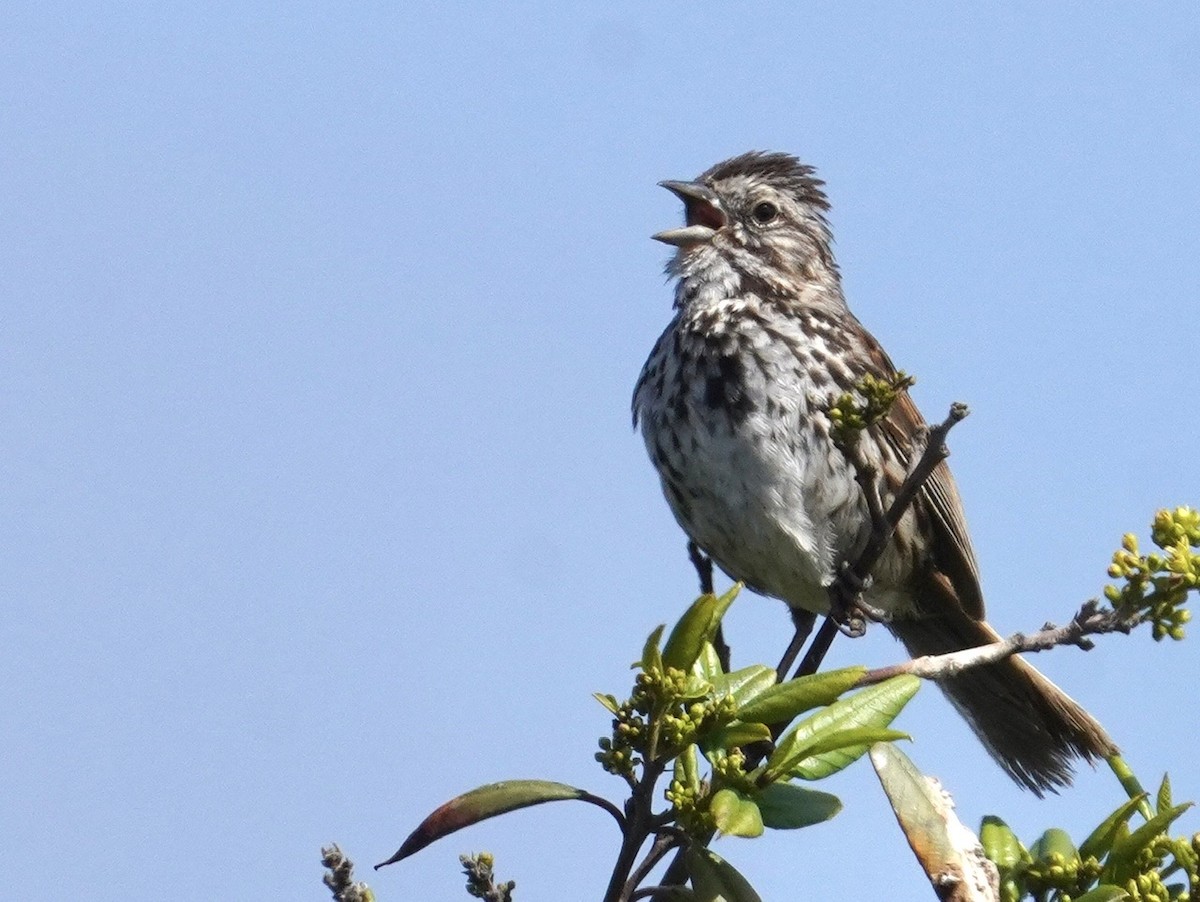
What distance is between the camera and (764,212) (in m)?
6.08

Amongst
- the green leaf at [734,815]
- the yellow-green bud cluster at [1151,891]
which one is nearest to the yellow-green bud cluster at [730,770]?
the green leaf at [734,815]

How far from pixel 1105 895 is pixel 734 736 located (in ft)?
2.02

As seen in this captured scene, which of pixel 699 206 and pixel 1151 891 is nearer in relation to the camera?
pixel 1151 891

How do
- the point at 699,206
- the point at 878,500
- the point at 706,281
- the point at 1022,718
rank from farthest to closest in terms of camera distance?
the point at 699,206, the point at 706,281, the point at 1022,718, the point at 878,500

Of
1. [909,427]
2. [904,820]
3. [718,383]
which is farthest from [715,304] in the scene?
[904,820]

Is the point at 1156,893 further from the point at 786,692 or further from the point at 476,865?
the point at 476,865

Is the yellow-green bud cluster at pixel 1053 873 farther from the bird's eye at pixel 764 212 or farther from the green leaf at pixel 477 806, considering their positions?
the bird's eye at pixel 764 212

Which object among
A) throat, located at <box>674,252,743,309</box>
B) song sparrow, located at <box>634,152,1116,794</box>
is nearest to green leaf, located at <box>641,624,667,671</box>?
song sparrow, located at <box>634,152,1116,794</box>

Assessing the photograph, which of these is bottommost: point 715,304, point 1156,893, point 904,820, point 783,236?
point 1156,893

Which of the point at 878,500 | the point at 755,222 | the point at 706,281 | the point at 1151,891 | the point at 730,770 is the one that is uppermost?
the point at 755,222

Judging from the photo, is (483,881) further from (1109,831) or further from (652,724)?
(1109,831)

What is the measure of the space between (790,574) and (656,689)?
2706 millimetres

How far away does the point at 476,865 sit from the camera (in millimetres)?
→ 2695

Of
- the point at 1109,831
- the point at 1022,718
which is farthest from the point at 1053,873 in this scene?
the point at 1022,718
